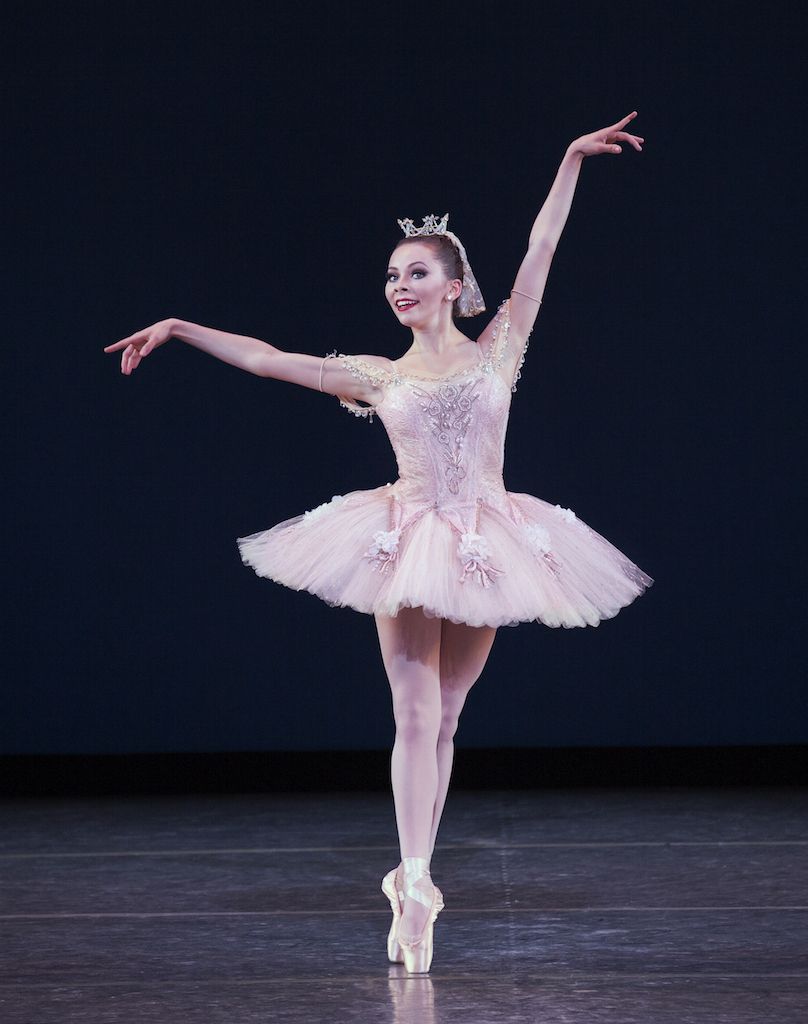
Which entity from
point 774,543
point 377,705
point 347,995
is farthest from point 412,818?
point 774,543

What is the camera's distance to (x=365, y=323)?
4.02 meters

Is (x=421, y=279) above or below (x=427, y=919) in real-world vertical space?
above

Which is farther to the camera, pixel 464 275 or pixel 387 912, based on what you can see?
pixel 387 912

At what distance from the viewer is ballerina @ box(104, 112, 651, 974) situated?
2.17 m

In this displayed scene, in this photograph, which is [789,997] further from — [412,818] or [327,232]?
[327,232]

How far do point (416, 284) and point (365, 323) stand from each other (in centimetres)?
169

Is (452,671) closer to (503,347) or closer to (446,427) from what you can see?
(446,427)

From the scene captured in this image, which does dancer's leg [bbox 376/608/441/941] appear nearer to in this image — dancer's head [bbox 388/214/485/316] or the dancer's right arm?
the dancer's right arm

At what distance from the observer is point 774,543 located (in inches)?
158

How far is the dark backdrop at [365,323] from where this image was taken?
13.1 feet

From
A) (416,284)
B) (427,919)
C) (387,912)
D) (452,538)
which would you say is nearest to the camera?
(427,919)

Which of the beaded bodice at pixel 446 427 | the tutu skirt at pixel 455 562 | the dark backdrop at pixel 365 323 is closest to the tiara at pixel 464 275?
the beaded bodice at pixel 446 427

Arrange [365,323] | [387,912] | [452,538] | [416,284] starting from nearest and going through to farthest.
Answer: [452,538]
[416,284]
[387,912]
[365,323]

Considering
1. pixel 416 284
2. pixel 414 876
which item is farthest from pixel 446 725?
pixel 416 284
